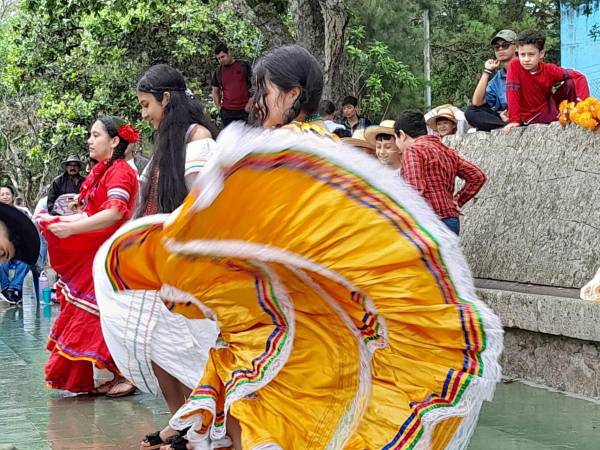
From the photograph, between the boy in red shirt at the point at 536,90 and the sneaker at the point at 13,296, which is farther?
the sneaker at the point at 13,296

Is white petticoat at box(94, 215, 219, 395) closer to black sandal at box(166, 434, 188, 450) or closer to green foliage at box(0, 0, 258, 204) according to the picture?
black sandal at box(166, 434, 188, 450)

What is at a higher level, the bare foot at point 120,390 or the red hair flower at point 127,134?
the red hair flower at point 127,134

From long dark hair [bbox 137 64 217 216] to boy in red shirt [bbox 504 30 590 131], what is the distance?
3.20 meters

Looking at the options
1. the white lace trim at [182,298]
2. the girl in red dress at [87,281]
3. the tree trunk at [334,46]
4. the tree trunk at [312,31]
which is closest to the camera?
the white lace trim at [182,298]

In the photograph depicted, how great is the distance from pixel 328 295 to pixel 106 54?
512 inches

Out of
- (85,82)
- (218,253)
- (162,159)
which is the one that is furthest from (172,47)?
(218,253)

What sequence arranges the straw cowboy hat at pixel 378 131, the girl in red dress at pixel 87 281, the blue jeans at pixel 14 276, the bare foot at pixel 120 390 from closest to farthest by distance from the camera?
1. the girl in red dress at pixel 87 281
2. the bare foot at pixel 120 390
3. the straw cowboy hat at pixel 378 131
4. the blue jeans at pixel 14 276

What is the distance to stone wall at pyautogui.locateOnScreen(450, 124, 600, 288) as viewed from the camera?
6.55 metres

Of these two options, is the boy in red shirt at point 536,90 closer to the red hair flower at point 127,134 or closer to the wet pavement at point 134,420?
the wet pavement at point 134,420

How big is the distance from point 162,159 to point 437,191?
2.39m

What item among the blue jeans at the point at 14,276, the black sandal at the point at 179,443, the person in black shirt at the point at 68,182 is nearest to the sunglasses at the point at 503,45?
the black sandal at the point at 179,443

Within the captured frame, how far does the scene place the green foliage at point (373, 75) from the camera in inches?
750

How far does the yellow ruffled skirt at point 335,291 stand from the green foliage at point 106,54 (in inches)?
486

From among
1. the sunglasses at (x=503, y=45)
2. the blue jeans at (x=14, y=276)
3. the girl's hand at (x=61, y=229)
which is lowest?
the blue jeans at (x=14, y=276)
